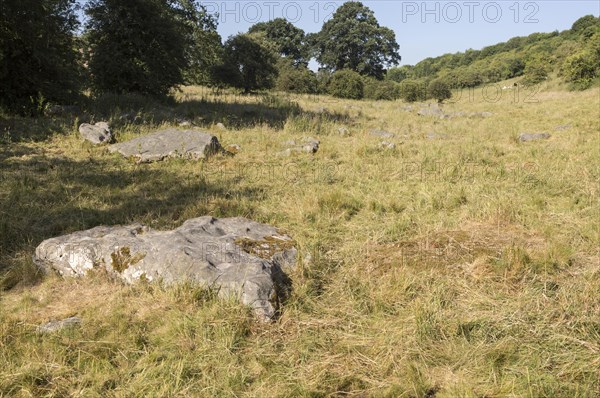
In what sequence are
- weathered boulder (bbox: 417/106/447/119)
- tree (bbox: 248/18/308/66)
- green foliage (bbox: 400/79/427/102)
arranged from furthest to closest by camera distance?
tree (bbox: 248/18/308/66) < green foliage (bbox: 400/79/427/102) < weathered boulder (bbox: 417/106/447/119)

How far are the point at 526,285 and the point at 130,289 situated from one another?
3451 mm

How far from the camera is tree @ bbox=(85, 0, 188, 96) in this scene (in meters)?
13.5

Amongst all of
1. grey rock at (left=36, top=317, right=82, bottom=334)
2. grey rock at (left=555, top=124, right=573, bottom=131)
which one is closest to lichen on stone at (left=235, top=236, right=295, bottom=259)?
grey rock at (left=36, top=317, right=82, bottom=334)

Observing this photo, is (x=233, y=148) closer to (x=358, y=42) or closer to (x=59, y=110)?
(x=59, y=110)

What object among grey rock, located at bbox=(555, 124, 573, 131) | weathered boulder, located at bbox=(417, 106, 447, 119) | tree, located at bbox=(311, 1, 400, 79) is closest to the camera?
grey rock, located at bbox=(555, 124, 573, 131)

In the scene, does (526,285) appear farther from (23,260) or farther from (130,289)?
(23,260)

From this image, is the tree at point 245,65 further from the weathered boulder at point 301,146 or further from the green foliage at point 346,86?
the weathered boulder at point 301,146

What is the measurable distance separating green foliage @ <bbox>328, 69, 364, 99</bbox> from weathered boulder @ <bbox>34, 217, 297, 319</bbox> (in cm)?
2897

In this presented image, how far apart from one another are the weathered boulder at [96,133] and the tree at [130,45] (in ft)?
17.4

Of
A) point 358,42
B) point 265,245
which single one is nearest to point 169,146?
point 265,245

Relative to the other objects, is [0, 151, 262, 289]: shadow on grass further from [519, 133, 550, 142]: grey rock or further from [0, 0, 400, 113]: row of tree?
[519, 133, 550, 142]: grey rock

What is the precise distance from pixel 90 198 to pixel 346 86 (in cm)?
2810

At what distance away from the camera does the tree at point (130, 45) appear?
1349 cm

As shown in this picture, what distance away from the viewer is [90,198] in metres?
5.76
